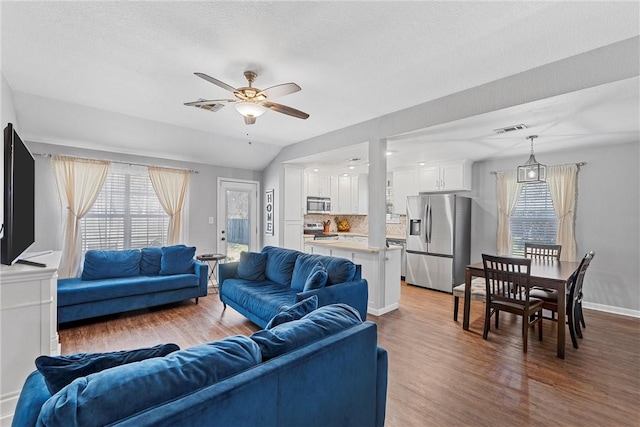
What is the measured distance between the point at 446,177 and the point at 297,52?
4.25 metres

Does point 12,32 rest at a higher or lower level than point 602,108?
higher

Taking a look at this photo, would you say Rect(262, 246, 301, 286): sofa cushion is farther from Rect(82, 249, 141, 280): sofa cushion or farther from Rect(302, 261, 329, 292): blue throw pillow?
Rect(82, 249, 141, 280): sofa cushion

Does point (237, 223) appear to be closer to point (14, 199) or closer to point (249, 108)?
point (249, 108)

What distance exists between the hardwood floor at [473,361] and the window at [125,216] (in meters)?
1.43

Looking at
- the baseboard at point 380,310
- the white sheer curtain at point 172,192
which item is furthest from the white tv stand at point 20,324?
the baseboard at point 380,310

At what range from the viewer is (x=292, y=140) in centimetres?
532

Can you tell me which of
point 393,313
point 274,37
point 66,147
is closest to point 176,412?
point 274,37

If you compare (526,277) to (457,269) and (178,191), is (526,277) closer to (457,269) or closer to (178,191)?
(457,269)

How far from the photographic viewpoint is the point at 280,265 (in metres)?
3.86

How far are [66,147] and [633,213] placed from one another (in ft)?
27.1

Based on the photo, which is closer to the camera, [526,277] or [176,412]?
[176,412]

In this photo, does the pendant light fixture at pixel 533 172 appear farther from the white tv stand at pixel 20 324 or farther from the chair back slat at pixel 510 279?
the white tv stand at pixel 20 324

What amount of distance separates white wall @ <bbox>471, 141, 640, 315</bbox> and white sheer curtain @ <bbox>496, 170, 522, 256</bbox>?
0.70 m

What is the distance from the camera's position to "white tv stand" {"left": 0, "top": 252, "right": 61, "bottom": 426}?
1.93 metres
